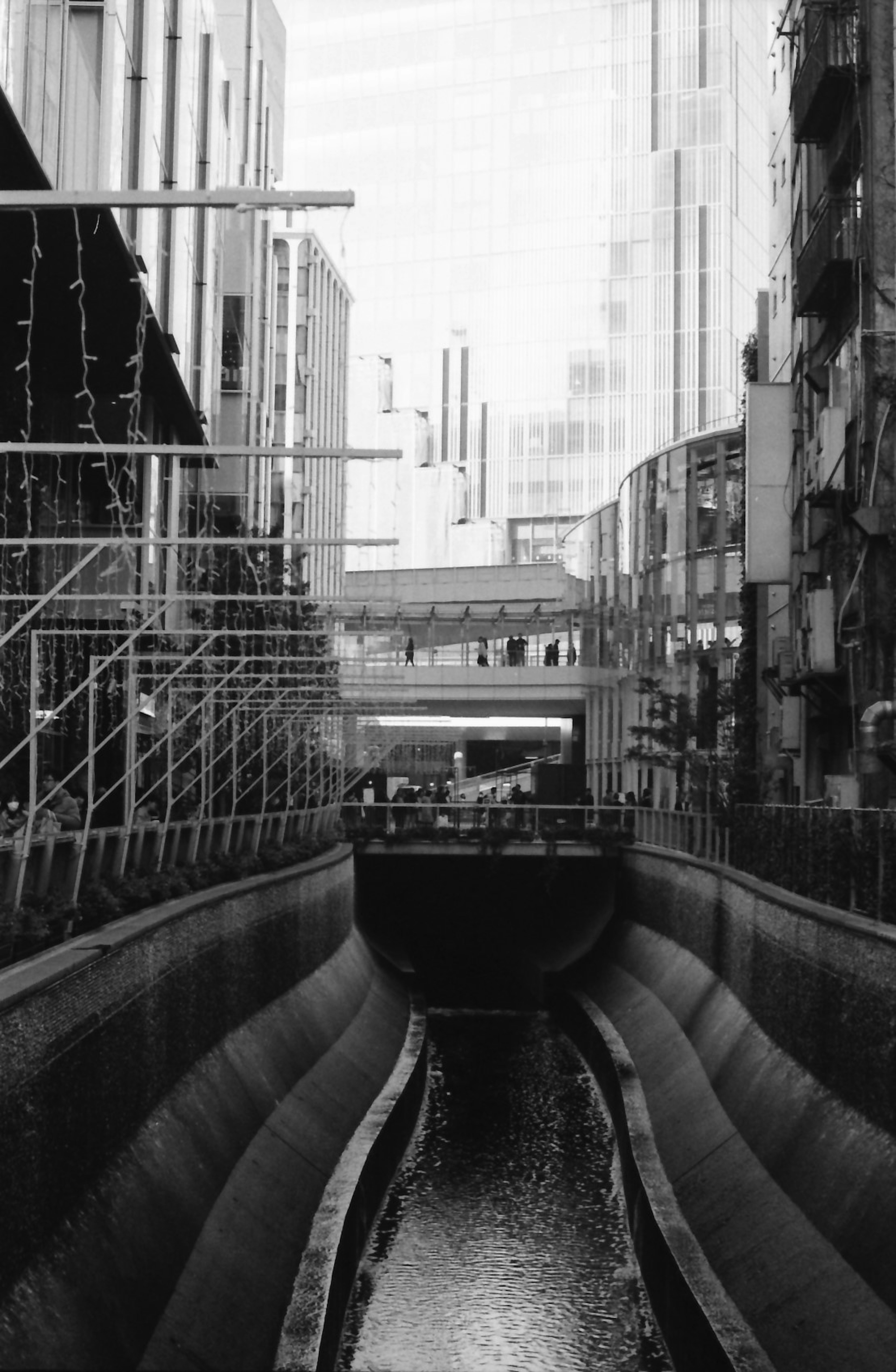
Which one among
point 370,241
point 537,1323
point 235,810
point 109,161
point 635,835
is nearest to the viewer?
point 537,1323

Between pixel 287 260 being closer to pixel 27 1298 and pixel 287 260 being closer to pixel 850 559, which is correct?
pixel 850 559

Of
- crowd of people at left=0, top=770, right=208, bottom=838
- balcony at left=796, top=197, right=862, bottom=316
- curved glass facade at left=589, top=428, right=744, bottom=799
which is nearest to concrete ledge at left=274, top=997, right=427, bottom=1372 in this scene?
crowd of people at left=0, top=770, right=208, bottom=838

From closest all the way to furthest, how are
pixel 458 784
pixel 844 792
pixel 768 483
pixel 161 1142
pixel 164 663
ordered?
pixel 161 1142 < pixel 164 663 < pixel 844 792 < pixel 768 483 < pixel 458 784

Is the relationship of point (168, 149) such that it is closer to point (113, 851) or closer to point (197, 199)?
point (113, 851)

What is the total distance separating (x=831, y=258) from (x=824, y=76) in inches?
136

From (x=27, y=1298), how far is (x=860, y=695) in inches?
970

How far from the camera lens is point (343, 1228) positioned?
17906mm

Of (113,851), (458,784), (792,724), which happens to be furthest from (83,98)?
(458,784)

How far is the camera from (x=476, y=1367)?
16.2 metres

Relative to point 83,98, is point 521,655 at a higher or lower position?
lower

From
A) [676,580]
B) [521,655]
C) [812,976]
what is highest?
[676,580]

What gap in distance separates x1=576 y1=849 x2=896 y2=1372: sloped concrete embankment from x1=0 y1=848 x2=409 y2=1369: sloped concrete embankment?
410 cm

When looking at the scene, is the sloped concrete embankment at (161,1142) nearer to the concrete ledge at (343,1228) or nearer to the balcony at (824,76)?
the concrete ledge at (343,1228)

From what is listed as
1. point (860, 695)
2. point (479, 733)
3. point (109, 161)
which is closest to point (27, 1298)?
point (109, 161)
